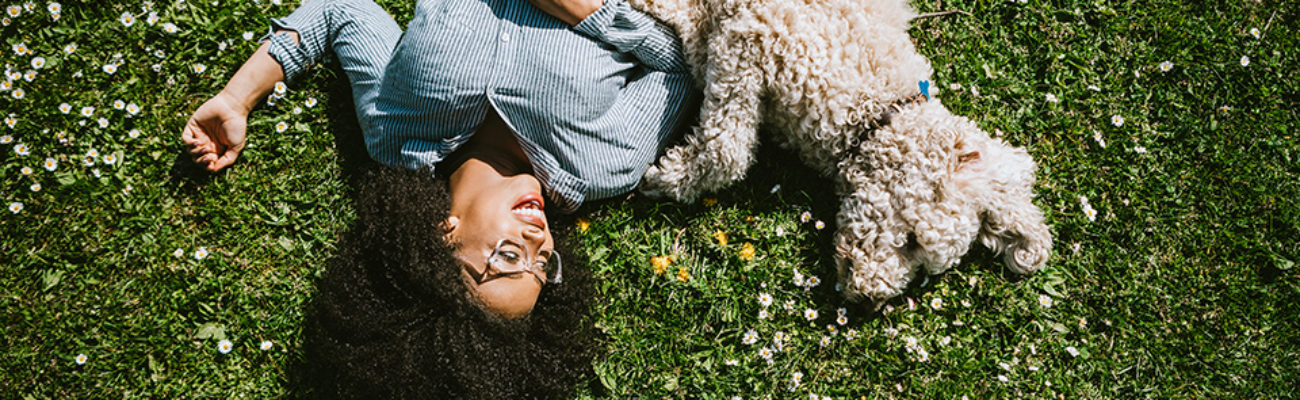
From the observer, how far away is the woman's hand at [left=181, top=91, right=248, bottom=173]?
3324 millimetres

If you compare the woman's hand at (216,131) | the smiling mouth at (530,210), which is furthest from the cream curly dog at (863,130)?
Result: the woman's hand at (216,131)

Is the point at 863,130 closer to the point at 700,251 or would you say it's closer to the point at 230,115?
the point at 700,251

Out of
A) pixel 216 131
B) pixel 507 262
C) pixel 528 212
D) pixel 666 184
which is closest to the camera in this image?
pixel 507 262

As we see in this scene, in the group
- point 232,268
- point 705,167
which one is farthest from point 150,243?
point 705,167

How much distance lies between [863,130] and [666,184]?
91cm

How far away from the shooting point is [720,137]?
3.07m

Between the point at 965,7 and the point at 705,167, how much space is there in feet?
5.89

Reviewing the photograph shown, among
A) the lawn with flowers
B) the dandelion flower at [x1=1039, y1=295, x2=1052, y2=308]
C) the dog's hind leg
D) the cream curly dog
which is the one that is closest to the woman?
the dog's hind leg

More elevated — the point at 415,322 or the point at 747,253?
the point at 415,322

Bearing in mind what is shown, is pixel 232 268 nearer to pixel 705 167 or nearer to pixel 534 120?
pixel 534 120

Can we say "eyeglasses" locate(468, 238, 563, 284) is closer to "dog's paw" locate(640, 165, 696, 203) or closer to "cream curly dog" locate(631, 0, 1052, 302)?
"dog's paw" locate(640, 165, 696, 203)

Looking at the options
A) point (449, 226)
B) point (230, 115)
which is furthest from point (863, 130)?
point (230, 115)

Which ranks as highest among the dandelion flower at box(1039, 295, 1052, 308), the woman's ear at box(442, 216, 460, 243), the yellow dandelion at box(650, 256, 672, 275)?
the woman's ear at box(442, 216, 460, 243)

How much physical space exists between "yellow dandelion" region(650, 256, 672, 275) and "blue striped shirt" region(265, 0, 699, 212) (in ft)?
1.32
